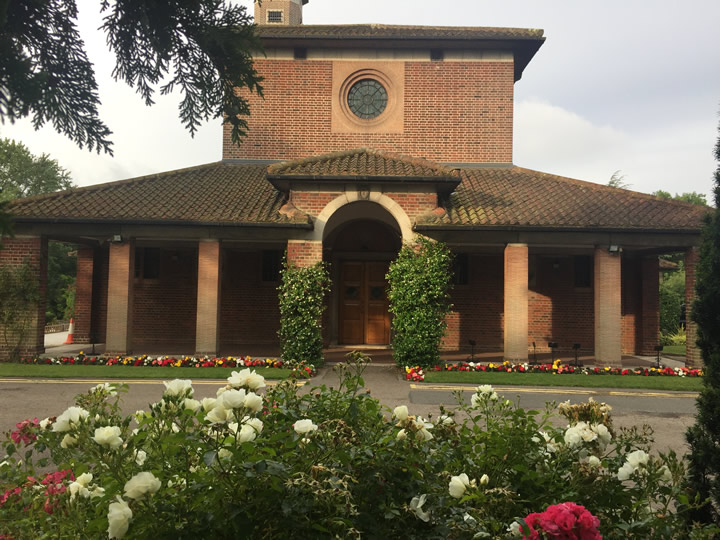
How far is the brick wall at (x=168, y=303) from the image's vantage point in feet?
54.0

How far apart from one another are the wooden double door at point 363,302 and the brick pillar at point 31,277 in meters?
8.91

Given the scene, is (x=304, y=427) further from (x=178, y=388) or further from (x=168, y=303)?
(x=168, y=303)

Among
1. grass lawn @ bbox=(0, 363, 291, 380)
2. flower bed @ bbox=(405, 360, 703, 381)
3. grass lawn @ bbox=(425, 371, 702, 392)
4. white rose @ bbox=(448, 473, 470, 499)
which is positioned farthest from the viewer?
flower bed @ bbox=(405, 360, 703, 381)

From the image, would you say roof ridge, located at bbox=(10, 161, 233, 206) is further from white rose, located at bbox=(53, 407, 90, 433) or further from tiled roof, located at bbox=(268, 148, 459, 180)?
white rose, located at bbox=(53, 407, 90, 433)

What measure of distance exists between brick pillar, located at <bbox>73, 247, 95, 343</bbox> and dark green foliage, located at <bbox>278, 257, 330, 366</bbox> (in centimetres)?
896

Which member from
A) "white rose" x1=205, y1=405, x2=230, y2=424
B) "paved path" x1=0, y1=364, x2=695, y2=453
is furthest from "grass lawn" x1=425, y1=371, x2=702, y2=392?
"white rose" x1=205, y1=405, x2=230, y2=424

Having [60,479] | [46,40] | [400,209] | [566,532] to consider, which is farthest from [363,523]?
[400,209]

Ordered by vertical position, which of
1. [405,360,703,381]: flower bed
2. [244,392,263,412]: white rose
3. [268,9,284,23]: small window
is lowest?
[405,360,703,381]: flower bed

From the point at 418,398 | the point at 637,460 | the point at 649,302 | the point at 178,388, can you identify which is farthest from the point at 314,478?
the point at 649,302

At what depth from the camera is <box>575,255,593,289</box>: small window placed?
53.6ft

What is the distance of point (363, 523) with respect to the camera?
6.72 ft

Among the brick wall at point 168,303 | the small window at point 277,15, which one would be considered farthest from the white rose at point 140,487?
the small window at point 277,15

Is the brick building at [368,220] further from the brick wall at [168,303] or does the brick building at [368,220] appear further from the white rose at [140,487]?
the white rose at [140,487]

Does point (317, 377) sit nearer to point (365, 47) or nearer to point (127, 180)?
point (127, 180)
